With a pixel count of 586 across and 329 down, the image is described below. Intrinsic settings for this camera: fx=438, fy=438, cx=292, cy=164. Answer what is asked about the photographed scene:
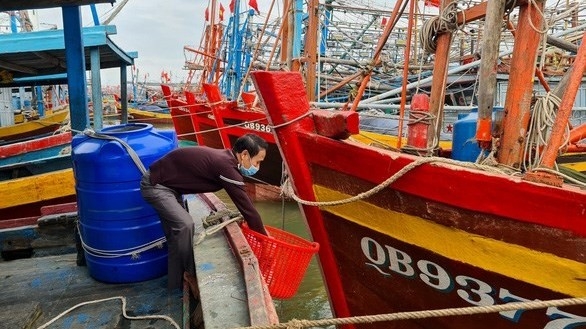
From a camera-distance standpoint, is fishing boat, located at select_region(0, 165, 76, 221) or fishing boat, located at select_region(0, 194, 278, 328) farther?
fishing boat, located at select_region(0, 165, 76, 221)

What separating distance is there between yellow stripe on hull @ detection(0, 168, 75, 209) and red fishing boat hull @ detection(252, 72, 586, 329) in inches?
143

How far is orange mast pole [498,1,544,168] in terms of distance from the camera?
2.89 meters

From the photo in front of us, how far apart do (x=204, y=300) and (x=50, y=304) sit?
1417 millimetres

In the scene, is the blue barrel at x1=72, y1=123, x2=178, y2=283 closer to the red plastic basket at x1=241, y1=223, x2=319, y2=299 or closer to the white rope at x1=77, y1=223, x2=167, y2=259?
the white rope at x1=77, y1=223, x2=167, y2=259

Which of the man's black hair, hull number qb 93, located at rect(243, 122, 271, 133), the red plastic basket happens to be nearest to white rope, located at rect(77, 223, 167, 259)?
the red plastic basket

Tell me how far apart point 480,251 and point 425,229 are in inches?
13.9

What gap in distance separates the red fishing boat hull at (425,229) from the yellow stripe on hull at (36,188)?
11.9 feet

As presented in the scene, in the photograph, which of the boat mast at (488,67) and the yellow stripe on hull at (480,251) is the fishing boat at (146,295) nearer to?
the yellow stripe on hull at (480,251)

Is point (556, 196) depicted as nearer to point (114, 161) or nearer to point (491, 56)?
point (491, 56)

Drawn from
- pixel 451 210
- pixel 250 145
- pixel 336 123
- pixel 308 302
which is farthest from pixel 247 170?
pixel 308 302

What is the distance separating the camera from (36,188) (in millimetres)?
5625

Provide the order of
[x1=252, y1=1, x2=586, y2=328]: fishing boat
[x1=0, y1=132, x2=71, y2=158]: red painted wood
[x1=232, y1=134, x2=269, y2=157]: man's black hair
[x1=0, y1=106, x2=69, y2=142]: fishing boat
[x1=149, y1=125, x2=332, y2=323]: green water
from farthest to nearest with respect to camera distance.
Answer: [x1=0, y1=106, x2=69, y2=142]: fishing boat
[x1=0, y1=132, x2=71, y2=158]: red painted wood
[x1=149, y1=125, x2=332, y2=323]: green water
[x1=232, y1=134, x2=269, y2=157]: man's black hair
[x1=252, y1=1, x2=586, y2=328]: fishing boat

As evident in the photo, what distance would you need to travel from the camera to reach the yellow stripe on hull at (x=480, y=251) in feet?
7.21

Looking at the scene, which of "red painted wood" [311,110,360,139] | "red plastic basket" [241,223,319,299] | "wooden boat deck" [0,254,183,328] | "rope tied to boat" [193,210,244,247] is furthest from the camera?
"rope tied to boat" [193,210,244,247]
